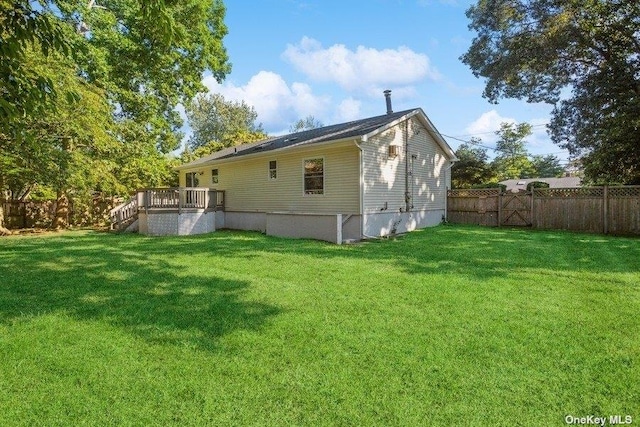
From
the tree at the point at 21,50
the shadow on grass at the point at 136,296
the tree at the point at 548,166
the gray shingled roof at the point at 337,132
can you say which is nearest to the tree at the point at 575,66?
the gray shingled roof at the point at 337,132

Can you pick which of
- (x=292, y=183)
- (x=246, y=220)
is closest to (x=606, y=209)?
(x=292, y=183)

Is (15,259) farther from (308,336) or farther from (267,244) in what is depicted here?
(308,336)

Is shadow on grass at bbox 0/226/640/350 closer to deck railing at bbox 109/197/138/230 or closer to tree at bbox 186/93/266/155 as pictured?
deck railing at bbox 109/197/138/230

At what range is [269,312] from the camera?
14.4ft

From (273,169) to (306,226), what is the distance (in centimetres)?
376

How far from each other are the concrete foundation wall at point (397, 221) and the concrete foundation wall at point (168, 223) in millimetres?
7013

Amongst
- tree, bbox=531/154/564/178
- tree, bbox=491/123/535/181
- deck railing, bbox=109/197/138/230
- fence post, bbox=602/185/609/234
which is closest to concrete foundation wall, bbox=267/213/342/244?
deck railing, bbox=109/197/138/230

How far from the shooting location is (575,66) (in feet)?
53.5

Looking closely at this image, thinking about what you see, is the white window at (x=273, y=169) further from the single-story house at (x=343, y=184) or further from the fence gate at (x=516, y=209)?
the fence gate at (x=516, y=209)

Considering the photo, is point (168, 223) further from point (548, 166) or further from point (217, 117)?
point (548, 166)

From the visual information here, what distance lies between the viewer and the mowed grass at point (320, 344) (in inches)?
99.6

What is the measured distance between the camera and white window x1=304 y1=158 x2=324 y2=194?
1251 centimetres

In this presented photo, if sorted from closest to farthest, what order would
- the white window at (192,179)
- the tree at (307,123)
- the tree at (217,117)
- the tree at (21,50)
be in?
the tree at (21,50), the white window at (192,179), the tree at (217,117), the tree at (307,123)

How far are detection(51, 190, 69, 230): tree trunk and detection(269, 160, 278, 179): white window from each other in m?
9.61
